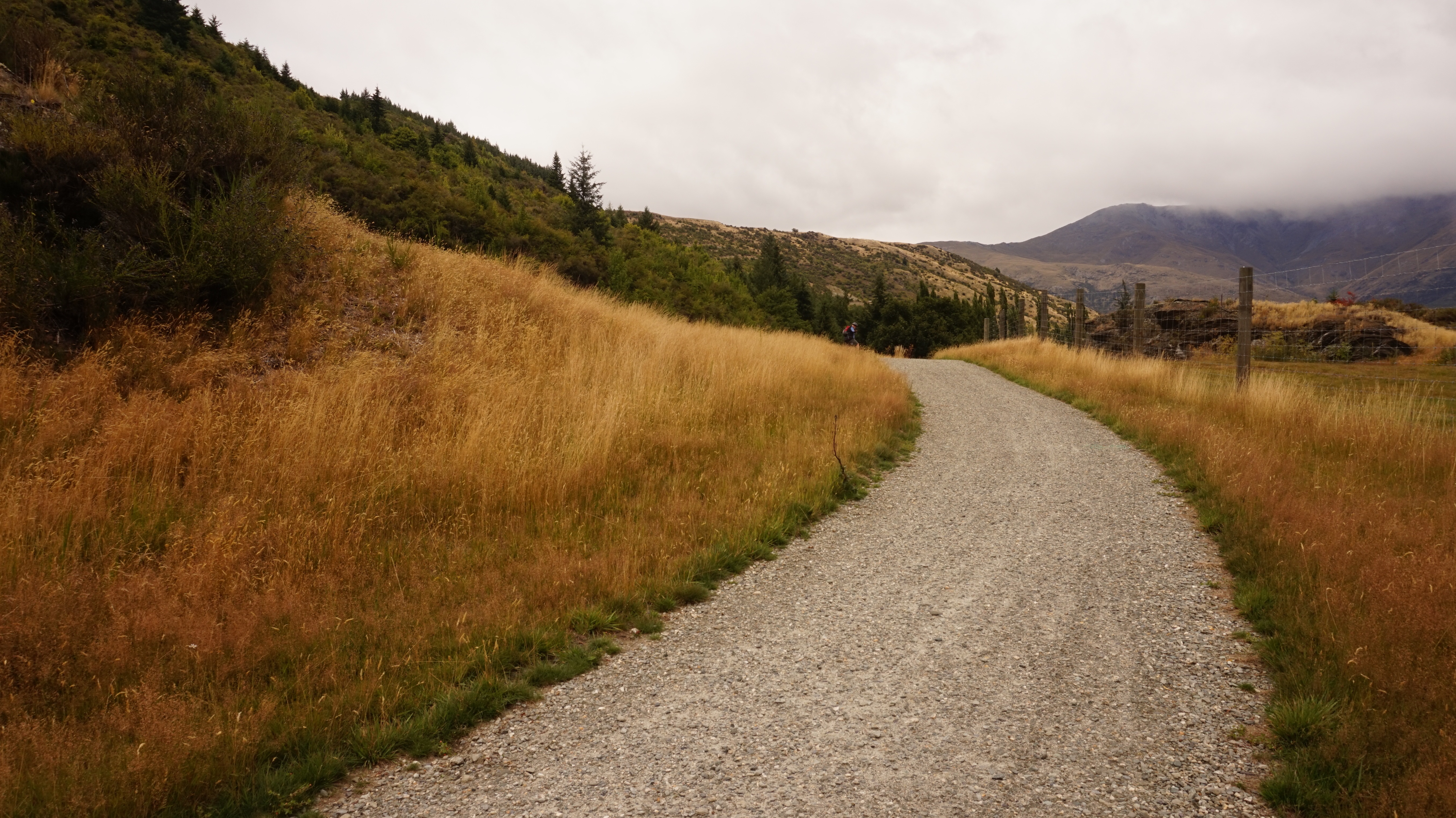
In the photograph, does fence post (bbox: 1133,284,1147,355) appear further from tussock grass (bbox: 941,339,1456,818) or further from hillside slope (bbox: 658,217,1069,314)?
hillside slope (bbox: 658,217,1069,314)

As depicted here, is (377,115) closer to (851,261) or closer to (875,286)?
(875,286)

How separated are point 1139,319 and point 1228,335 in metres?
9.71

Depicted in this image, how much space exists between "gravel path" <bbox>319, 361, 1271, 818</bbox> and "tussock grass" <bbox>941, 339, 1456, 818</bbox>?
250 mm

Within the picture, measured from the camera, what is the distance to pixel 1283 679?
3670 millimetres

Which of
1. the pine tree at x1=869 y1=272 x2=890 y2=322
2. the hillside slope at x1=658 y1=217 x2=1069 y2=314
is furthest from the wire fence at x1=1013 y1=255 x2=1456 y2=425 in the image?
the hillside slope at x1=658 y1=217 x2=1069 y2=314

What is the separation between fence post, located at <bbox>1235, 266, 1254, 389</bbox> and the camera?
1121cm

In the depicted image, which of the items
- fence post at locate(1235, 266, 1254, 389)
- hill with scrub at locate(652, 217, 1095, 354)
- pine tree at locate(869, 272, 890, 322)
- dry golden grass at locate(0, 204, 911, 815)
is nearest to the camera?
dry golden grass at locate(0, 204, 911, 815)

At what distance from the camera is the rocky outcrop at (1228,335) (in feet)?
61.8

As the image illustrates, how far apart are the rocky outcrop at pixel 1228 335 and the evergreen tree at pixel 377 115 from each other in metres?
31.7

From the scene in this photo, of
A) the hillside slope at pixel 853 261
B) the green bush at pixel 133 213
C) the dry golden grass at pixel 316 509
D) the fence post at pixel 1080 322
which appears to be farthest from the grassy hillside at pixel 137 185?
the hillside slope at pixel 853 261

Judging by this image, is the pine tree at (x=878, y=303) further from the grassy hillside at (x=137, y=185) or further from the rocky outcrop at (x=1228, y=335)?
the grassy hillside at (x=137, y=185)

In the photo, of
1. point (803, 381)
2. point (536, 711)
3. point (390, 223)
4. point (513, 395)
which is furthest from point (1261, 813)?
point (390, 223)

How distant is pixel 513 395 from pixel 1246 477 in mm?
8240

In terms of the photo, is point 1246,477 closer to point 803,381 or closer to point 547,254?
point 803,381
